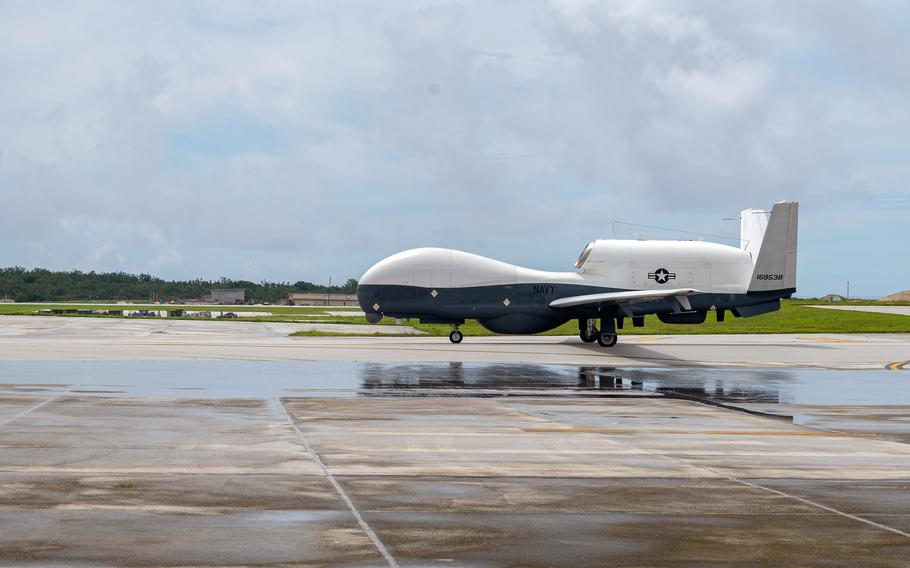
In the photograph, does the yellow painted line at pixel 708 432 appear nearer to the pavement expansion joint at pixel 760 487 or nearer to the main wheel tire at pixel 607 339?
the pavement expansion joint at pixel 760 487

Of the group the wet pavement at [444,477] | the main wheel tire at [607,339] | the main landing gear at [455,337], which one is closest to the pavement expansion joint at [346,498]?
the wet pavement at [444,477]

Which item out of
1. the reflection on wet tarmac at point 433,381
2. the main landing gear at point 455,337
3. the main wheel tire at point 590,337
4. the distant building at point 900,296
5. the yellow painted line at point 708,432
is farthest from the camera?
the distant building at point 900,296

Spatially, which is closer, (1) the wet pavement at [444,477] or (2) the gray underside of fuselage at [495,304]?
(1) the wet pavement at [444,477]

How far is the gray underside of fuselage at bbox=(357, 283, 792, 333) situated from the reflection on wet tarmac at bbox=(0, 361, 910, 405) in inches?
425

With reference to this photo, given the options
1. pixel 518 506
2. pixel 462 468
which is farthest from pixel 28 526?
pixel 462 468

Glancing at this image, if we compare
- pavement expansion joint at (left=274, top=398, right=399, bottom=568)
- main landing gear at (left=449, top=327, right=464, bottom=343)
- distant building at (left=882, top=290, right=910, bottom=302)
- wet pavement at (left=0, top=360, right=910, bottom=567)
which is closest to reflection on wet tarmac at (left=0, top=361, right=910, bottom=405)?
wet pavement at (left=0, top=360, right=910, bottom=567)

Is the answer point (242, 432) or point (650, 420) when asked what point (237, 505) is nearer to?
point (242, 432)

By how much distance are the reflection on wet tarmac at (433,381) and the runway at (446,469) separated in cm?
Answer: 17

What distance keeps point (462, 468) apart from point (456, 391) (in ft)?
34.4

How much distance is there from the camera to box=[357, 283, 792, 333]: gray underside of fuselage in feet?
137

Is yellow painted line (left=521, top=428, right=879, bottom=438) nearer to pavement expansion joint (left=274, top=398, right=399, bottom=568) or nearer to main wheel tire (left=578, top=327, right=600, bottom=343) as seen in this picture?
pavement expansion joint (left=274, top=398, right=399, bottom=568)

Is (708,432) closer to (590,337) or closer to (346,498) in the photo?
(346,498)

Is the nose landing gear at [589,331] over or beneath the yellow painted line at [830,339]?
over

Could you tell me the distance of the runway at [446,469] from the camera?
797 cm
